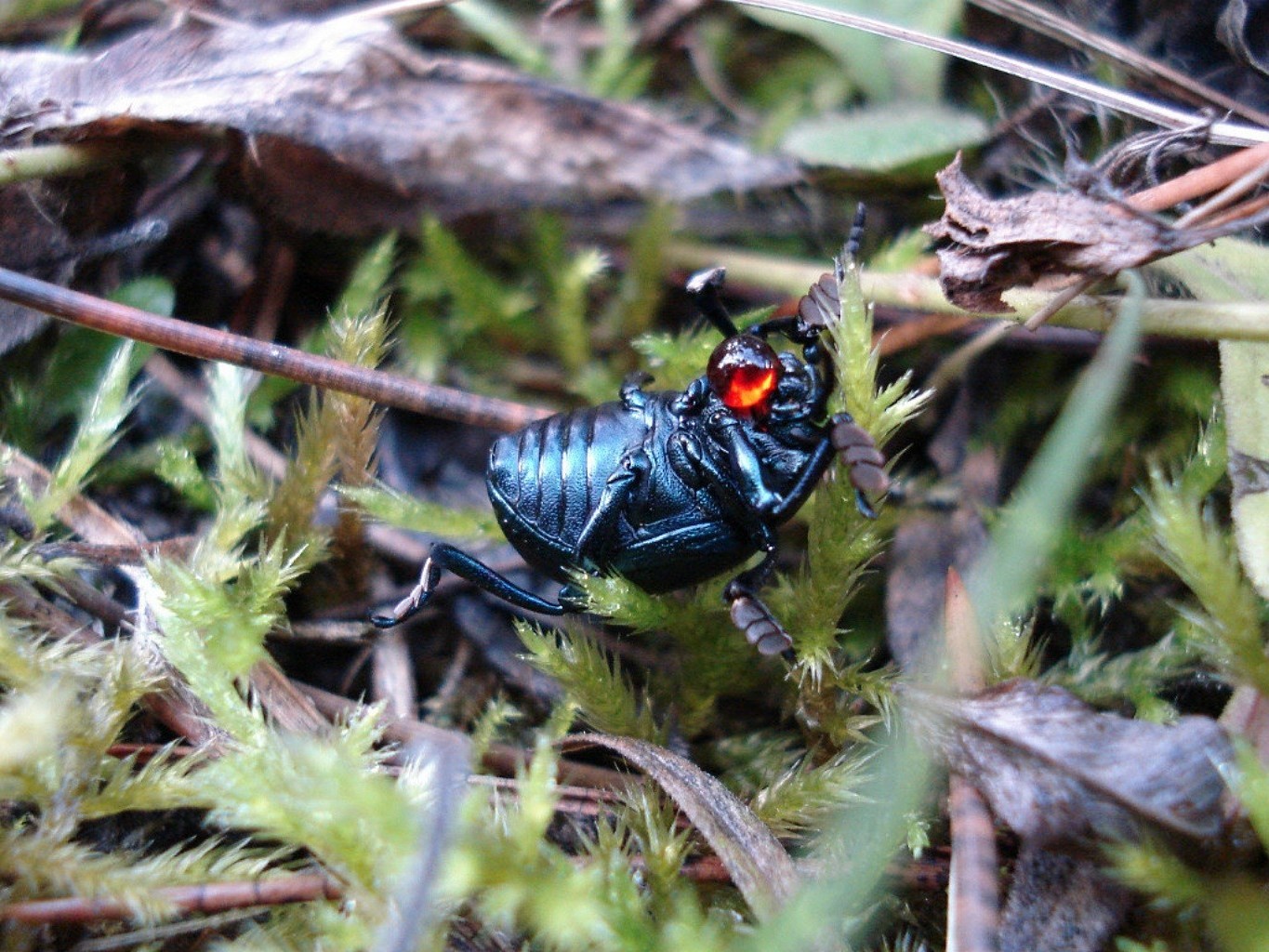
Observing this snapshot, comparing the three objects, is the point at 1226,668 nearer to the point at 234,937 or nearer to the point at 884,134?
the point at 884,134

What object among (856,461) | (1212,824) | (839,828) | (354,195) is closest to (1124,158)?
(856,461)

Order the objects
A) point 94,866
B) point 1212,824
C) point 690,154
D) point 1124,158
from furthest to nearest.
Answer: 1. point 690,154
2. point 1124,158
3. point 94,866
4. point 1212,824

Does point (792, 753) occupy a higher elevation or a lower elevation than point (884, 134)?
lower

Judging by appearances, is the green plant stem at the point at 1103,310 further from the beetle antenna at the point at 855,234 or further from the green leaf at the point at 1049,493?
the green leaf at the point at 1049,493

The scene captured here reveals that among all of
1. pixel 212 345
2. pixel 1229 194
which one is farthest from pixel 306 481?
pixel 1229 194

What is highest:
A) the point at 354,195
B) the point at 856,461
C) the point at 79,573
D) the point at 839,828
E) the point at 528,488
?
the point at 354,195

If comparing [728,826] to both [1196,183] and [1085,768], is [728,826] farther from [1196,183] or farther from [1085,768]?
[1196,183]
